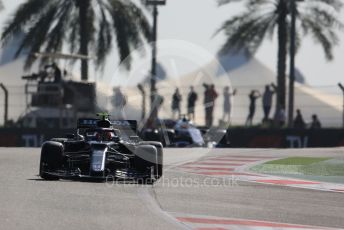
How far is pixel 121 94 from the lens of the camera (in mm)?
28438

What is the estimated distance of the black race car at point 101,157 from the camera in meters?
17.0

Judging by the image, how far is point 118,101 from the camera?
31531 millimetres

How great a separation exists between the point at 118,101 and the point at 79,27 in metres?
8.81

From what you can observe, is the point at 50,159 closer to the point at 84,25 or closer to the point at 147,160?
the point at 147,160

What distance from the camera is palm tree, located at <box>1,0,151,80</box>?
39062 mm

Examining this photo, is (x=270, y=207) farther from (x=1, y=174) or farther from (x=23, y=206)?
(x=1, y=174)

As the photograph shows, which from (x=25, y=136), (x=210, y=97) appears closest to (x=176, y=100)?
(x=210, y=97)

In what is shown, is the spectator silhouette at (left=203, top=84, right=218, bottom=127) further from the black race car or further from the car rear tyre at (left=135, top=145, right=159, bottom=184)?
the car rear tyre at (left=135, top=145, right=159, bottom=184)

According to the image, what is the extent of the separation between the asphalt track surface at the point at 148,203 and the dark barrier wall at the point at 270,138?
14909 millimetres

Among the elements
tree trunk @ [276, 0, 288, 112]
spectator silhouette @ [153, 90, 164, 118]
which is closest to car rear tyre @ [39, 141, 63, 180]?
spectator silhouette @ [153, 90, 164, 118]

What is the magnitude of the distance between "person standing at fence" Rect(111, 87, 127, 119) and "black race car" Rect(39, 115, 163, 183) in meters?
9.60

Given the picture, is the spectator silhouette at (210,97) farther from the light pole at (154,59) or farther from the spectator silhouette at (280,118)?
the spectator silhouette at (280,118)

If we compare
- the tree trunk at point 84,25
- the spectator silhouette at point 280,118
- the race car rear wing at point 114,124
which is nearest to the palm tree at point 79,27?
the tree trunk at point 84,25

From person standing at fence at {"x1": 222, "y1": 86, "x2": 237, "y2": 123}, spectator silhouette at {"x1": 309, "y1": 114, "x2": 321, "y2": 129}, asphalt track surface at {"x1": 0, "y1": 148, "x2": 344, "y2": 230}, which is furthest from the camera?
spectator silhouette at {"x1": 309, "y1": 114, "x2": 321, "y2": 129}
